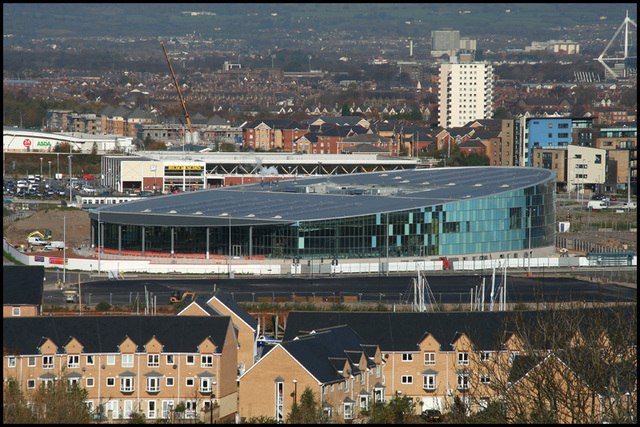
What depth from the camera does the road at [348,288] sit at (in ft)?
106

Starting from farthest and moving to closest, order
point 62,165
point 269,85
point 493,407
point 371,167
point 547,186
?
point 269,85 → point 62,165 → point 371,167 → point 547,186 → point 493,407

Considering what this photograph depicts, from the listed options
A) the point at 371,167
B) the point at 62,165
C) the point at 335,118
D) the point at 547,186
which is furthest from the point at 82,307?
the point at 335,118

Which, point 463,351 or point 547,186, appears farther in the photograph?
point 547,186

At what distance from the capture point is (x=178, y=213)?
137ft

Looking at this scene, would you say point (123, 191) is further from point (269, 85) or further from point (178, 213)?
point (269, 85)

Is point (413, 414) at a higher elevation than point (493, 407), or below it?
below

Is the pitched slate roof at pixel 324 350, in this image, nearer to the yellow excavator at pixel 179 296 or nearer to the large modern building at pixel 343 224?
the yellow excavator at pixel 179 296

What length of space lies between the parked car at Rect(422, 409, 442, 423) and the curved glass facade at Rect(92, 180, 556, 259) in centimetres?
1747

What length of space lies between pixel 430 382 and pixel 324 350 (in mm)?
2620

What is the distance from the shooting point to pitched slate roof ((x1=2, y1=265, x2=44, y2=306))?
27453mm

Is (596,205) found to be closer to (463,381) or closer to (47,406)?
(463,381)

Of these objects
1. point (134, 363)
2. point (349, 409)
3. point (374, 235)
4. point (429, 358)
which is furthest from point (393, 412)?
point (374, 235)

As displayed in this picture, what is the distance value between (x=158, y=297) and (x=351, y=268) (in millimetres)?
8783

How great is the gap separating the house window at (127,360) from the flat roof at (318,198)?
16.9m
